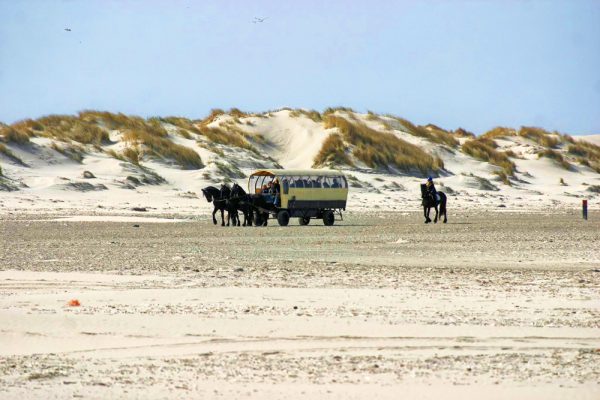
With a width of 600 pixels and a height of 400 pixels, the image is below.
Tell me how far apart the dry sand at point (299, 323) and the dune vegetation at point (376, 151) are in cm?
3596

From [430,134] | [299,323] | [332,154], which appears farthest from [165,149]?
[299,323]

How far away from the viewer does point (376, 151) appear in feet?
192

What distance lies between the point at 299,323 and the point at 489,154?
53.9 m

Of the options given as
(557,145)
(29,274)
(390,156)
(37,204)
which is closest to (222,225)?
(37,204)

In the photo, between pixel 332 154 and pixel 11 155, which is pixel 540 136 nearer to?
pixel 332 154

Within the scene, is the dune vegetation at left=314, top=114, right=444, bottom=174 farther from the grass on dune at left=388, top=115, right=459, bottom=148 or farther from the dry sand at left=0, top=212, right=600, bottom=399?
the dry sand at left=0, top=212, right=600, bottom=399

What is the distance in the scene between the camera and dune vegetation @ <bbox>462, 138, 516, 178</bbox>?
61.5 m

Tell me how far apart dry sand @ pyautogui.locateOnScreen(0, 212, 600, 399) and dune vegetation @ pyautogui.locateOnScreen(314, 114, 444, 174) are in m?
36.0

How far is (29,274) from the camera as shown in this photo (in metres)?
15.9

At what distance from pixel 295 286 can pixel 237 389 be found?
6.07 m

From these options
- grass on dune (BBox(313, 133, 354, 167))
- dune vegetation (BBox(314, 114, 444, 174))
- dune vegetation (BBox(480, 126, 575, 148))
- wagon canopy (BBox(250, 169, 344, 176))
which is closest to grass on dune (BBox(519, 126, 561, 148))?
dune vegetation (BBox(480, 126, 575, 148))

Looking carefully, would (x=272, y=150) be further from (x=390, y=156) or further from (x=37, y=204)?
(x=37, y=204)

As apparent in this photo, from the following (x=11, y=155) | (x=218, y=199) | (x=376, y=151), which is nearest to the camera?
(x=218, y=199)

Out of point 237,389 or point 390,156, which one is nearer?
point 237,389
